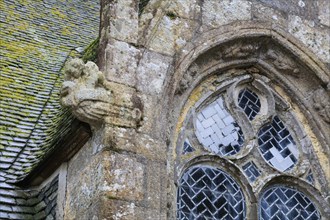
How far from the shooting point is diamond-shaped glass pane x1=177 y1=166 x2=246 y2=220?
7414mm

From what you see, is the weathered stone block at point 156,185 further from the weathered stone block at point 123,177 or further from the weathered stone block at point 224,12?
the weathered stone block at point 224,12

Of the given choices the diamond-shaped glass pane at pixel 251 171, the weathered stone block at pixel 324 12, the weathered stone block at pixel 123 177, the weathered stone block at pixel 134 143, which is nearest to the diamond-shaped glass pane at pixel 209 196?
the diamond-shaped glass pane at pixel 251 171

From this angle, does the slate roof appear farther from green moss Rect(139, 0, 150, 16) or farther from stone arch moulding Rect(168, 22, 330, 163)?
stone arch moulding Rect(168, 22, 330, 163)

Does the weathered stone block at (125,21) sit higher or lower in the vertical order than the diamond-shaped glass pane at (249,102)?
higher

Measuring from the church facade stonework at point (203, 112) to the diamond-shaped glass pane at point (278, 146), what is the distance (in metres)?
0.01

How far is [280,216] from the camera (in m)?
7.77

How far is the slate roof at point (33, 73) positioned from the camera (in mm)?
8211

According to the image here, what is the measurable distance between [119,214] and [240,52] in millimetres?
2404

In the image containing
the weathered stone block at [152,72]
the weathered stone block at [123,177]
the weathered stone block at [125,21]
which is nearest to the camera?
the weathered stone block at [123,177]

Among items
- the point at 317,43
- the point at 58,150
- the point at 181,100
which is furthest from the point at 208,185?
the point at 317,43

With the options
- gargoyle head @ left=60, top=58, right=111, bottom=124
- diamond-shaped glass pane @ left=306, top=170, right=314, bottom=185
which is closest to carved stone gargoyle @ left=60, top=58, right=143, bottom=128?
gargoyle head @ left=60, top=58, right=111, bottom=124

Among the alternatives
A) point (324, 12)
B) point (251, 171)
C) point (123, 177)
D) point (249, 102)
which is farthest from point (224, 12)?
point (123, 177)

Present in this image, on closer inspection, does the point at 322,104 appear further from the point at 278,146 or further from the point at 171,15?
the point at 171,15

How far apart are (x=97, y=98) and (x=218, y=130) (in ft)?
4.99
